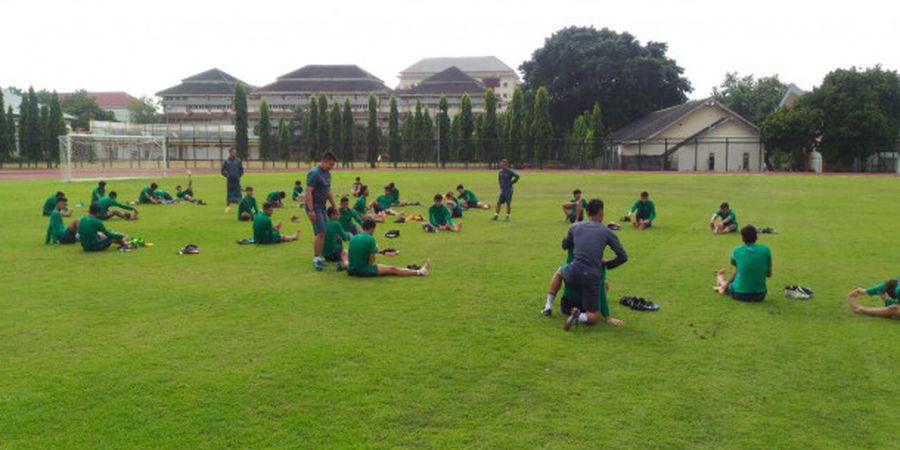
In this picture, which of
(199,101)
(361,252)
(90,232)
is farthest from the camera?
(199,101)

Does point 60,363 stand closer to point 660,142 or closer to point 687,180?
point 687,180

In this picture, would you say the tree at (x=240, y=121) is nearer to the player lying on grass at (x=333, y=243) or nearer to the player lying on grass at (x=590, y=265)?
the player lying on grass at (x=333, y=243)

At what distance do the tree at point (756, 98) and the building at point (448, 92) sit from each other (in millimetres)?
36053

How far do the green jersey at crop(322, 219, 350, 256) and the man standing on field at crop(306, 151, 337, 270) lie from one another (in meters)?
0.10

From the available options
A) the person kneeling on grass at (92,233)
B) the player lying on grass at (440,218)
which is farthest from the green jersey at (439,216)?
the person kneeling on grass at (92,233)

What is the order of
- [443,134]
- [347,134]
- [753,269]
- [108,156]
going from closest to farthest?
[753,269], [108,156], [443,134], [347,134]

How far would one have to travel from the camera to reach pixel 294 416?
5.45 meters

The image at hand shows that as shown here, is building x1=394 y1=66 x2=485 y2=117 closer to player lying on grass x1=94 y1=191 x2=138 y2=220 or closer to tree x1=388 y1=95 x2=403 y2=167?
tree x1=388 y1=95 x2=403 y2=167

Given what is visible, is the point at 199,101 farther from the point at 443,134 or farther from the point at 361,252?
→ the point at 361,252

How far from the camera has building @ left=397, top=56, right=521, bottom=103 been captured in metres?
136

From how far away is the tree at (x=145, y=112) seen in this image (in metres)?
109

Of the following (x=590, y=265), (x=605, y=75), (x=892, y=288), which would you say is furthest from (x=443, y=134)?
(x=590, y=265)

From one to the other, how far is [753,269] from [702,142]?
175 feet

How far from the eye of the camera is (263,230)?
14.9 meters
